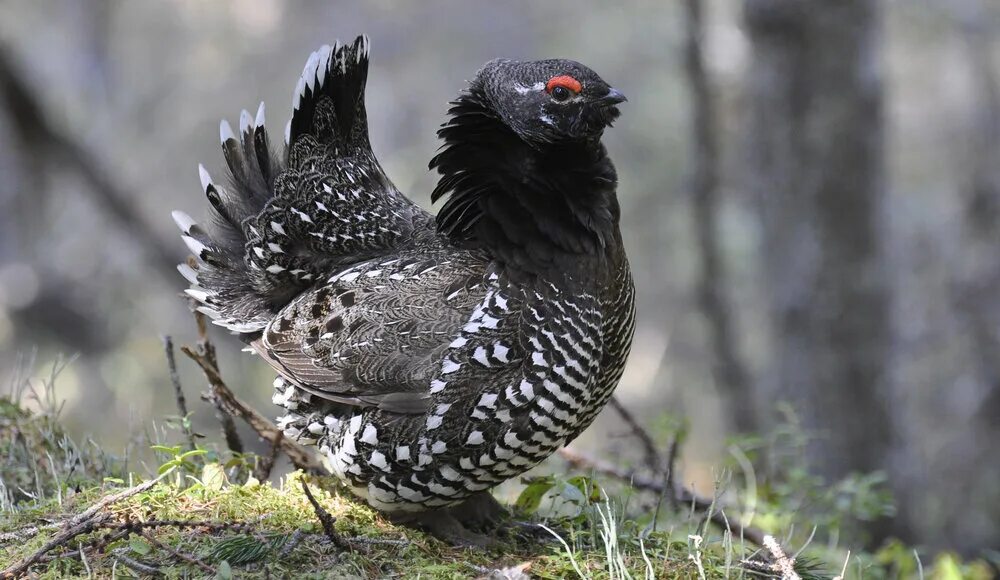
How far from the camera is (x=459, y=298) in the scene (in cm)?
362

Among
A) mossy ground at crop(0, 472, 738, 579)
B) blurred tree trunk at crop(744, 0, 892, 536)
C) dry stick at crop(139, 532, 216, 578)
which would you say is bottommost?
dry stick at crop(139, 532, 216, 578)

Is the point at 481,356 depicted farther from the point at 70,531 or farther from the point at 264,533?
the point at 70,531

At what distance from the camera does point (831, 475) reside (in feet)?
22.6

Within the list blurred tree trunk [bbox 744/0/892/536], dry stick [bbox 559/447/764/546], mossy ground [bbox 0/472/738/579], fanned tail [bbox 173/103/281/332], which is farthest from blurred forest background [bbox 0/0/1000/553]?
fanned tail [bbox 173/103/281/332]

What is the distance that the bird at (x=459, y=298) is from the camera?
3.45m

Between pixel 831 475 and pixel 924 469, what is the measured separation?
4859 mm

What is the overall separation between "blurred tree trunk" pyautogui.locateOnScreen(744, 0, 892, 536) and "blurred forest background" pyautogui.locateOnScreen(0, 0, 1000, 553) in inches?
0.7

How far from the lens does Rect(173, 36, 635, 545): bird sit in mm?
3449

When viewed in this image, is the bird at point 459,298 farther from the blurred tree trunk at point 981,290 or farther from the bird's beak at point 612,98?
the blurred tree trunk at point 981,290

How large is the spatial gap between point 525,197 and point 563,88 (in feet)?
1.52

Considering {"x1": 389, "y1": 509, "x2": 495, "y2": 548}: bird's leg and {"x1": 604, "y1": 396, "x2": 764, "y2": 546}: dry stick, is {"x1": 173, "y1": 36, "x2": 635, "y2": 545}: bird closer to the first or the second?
{"x1": 389, "y1": 509, "x2": 495, "y2": 548}: bird's leg

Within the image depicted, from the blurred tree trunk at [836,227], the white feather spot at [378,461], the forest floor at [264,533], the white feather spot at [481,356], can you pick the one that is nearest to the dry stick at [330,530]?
the forest floor at [264,533]

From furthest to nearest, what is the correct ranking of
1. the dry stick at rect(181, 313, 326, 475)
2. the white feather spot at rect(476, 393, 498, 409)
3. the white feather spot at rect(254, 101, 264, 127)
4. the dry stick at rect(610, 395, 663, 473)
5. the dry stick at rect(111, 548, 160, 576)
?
the dry stick at rect(610, 395, 663, 473)
the white feather spot at rect(254, 101, 264, 127)
the dry stick at rect(181, 313, 326, 475)
the white feather spot at rect(476, 393, 498, 409)
the dry stick at rect(111, 548, 160, 576)

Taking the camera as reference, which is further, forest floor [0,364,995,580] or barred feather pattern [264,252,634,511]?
barred feather pattern [264,252,634,511]
